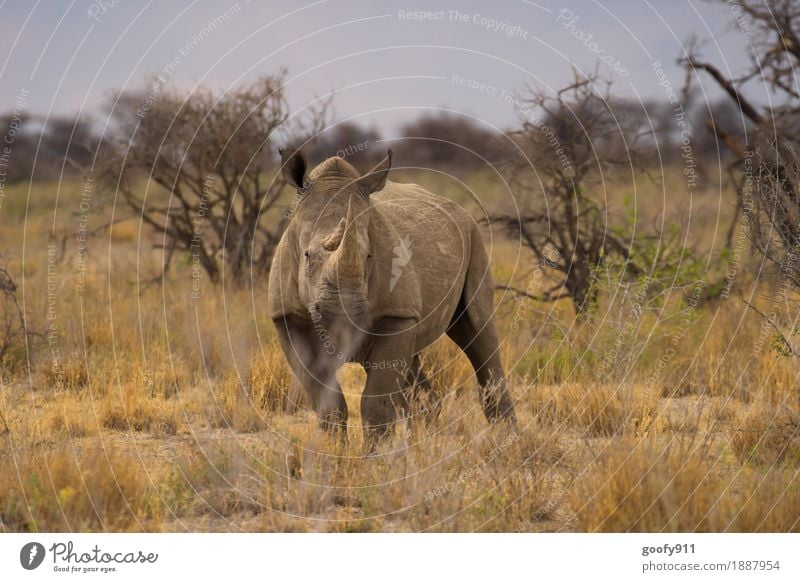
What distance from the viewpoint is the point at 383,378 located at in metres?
7.34

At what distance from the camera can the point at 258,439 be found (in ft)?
28.1

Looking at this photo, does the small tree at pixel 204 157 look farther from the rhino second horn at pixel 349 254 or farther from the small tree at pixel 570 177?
the rhino second horn at pixel 349 254

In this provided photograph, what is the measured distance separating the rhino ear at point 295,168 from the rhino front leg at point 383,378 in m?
1.18

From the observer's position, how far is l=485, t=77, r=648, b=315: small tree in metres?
12.1

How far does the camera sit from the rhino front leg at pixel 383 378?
7340 mm

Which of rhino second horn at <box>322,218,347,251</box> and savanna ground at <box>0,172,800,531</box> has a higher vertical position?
rhino second horn at <box>322,218,347,251</box>

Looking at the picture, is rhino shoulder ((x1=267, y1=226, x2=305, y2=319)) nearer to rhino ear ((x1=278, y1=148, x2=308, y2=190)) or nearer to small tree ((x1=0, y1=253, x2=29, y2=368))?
rhino ear ((x1=278, y1=148, x2=308, y2=190))

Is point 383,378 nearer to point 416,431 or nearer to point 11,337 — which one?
point 416,431

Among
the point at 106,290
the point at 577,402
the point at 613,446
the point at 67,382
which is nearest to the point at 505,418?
the point at 577,402

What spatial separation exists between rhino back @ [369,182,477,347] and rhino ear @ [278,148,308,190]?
601 millimetres

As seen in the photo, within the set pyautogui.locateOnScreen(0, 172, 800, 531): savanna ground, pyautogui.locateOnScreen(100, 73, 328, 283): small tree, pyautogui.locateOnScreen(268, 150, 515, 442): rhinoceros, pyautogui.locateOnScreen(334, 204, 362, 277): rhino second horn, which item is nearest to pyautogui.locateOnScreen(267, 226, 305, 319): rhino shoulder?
pyautogui.locateOnScreen(268, 150, 515, 442): rhinoceros

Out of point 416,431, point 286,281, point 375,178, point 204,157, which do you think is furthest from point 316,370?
point 204,157

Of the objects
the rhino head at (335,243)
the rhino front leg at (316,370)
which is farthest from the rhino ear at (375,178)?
the rhino front leg at (316,370)
